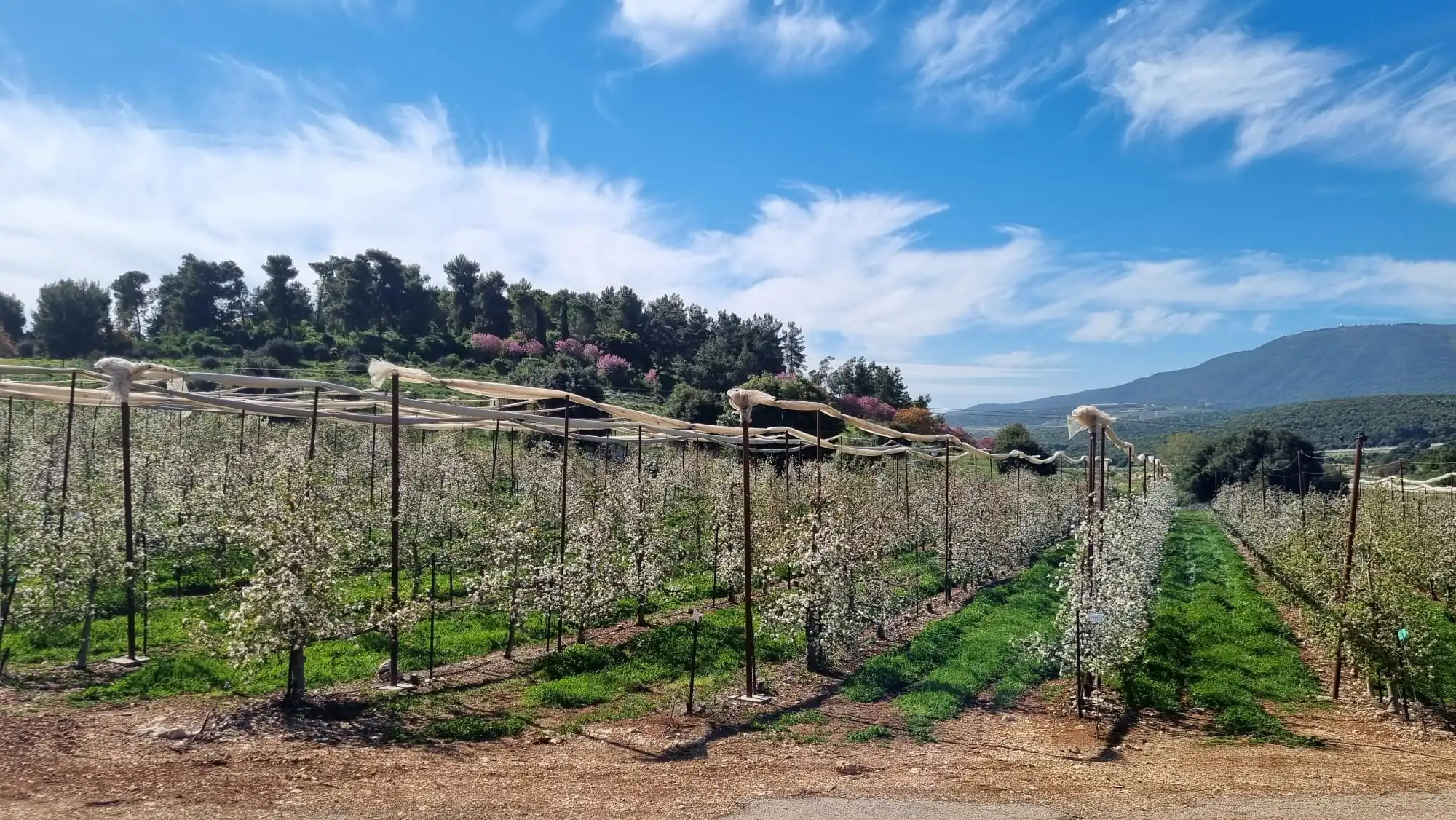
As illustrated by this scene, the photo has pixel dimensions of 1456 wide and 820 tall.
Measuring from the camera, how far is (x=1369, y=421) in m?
116

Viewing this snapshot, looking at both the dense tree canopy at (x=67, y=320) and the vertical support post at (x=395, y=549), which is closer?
the vertical support post at (x=395, y=549)

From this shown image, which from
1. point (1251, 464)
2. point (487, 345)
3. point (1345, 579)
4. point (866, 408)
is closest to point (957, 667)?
point (1345, 579)

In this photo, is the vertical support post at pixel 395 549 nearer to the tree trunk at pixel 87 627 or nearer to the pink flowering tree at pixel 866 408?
the tree trunk at pixel 87 627

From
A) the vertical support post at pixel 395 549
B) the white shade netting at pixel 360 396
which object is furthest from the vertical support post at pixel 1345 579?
the vertical support post at pixel 395 549

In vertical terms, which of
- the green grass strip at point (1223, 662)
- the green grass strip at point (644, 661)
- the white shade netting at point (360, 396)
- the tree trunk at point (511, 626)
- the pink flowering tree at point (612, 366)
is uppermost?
the pink flowering tree at point (612, 366)

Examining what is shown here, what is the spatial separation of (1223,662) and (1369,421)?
127071 millimetres

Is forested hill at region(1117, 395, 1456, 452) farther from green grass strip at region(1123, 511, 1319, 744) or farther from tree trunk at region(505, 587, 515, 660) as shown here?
tree trunk at region(505, 587, 515, 660)

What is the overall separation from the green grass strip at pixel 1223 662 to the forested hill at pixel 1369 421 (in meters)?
77.6

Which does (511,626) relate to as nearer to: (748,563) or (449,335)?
(748,563)

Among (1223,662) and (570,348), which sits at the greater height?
(570,348)

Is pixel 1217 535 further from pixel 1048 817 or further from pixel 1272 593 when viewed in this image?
pixel 1048 817

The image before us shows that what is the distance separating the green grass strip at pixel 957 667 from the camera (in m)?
13.9

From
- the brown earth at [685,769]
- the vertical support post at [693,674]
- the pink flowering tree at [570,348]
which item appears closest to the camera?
the brown earth at [685,769]

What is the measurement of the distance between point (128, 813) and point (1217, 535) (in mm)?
53774
